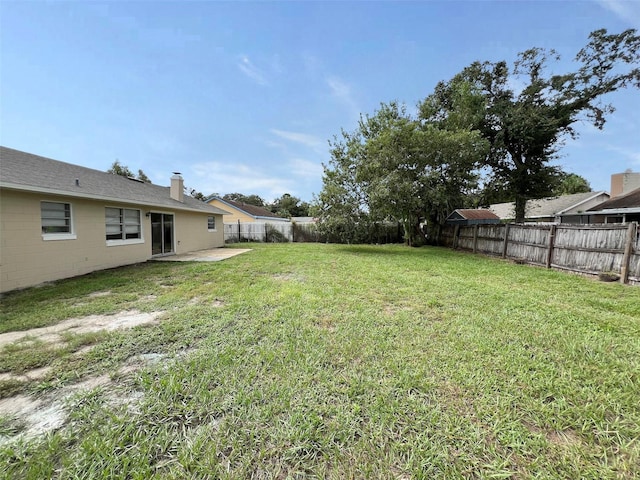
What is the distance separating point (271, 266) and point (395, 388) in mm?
6233

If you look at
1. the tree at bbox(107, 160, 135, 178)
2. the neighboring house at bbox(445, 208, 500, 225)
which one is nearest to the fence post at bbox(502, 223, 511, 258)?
the neighboring house at bbox(445, 208, 500, 225)

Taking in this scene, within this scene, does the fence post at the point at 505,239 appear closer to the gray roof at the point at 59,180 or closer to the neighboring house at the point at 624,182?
the neighboring house at the point at 624,182

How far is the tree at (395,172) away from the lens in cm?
1086

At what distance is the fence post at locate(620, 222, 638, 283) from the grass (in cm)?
198

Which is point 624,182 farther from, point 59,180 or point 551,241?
point 59,180

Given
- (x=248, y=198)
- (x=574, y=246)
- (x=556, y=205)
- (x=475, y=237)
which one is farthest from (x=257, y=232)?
(x=248, y=198)

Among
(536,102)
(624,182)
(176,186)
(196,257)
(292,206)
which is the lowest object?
(196,257)

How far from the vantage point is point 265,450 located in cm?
154

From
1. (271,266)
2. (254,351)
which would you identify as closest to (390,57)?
(271,266)

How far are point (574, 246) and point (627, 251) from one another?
3.97ft

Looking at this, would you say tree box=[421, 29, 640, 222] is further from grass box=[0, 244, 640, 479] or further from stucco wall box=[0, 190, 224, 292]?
stucco wall box=[0, 190, 224, 292]

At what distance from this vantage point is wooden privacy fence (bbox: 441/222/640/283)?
5.54 metres

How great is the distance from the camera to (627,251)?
5547mm

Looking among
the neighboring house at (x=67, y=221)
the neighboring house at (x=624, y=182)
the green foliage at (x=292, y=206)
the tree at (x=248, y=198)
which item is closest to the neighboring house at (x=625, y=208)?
the neighboring house at (x=624, y=182)
